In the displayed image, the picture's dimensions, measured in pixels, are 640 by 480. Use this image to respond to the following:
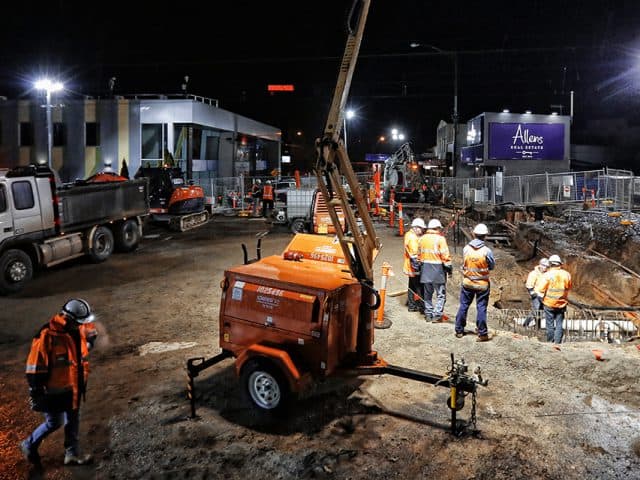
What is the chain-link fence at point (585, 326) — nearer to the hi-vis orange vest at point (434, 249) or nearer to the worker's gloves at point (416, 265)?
the worker's gloves at point (416, 265)

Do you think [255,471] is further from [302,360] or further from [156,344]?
[156,344]

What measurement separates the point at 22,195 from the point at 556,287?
1177cm

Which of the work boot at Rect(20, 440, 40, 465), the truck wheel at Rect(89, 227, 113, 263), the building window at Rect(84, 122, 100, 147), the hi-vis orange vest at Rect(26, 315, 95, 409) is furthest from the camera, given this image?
the building window at Rect(84, 122, 100, 147)

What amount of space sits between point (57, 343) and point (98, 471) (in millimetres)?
1295

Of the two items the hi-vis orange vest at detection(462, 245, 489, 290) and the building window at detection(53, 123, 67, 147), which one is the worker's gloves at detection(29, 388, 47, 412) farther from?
the building window at detection(53, 123, 67, 147)

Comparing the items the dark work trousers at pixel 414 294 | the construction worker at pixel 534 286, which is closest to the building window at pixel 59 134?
the dark work trousers at pixel 414 294

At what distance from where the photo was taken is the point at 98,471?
5254mm

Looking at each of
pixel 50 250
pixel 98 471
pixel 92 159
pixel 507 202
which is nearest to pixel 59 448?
pixel 98 471

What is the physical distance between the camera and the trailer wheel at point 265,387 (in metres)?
5.97

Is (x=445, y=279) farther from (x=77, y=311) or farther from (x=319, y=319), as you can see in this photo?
(x=77, y=311)

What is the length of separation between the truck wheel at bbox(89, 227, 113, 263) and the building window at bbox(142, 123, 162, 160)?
781 inches

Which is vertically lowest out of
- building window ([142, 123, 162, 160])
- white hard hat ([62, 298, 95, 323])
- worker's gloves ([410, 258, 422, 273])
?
worker's gloves ([410, 258, 422, 273])

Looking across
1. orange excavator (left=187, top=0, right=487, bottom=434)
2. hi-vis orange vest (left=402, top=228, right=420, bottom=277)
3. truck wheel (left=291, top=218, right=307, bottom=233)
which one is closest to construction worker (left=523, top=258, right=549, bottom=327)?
hi-vis orange vest (left=402, top=228, right=420, bottom=277)

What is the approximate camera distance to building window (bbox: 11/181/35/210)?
504 inches
